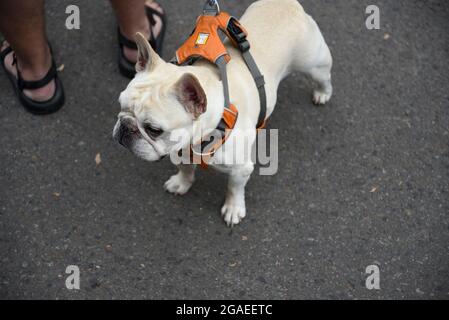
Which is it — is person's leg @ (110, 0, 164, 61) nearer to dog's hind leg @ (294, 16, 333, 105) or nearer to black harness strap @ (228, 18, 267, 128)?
black harness strap @ (228, 18, 267, 128)

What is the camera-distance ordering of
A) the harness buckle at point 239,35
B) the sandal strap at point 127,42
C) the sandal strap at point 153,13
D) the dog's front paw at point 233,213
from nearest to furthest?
the harness buckle at point 239,35, the dog's front paw at point 233,213, the sandal strap at point 127,42, the sandal strap at point 153,13

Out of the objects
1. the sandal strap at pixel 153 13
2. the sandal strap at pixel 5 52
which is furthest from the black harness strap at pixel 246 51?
the sandal strap at pixel 5 52

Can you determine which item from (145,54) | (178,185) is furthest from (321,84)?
(145,54)

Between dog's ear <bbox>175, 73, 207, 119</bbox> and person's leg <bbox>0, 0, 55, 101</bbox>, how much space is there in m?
1.26

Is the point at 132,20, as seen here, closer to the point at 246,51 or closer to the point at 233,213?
the point at 246,51

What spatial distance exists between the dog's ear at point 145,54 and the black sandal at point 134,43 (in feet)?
3.81

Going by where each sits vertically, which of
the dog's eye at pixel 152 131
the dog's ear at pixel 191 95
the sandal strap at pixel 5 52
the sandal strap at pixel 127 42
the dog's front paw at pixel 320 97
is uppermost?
the sandal strap at pixel 127 42

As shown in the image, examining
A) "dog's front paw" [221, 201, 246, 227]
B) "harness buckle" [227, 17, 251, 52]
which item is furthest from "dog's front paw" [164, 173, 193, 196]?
"harness buckle" [227, 17, 251, 52]

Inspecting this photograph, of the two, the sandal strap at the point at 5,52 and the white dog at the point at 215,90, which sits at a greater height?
the sandal strap at the point at 5,52

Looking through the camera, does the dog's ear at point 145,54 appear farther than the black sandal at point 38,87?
No

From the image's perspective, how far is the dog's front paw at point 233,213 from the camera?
2.87 m

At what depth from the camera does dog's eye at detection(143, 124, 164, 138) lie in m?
2.06

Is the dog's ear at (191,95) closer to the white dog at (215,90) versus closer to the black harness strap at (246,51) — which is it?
the white dog at (215,90)

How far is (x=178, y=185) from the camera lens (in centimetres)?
295
